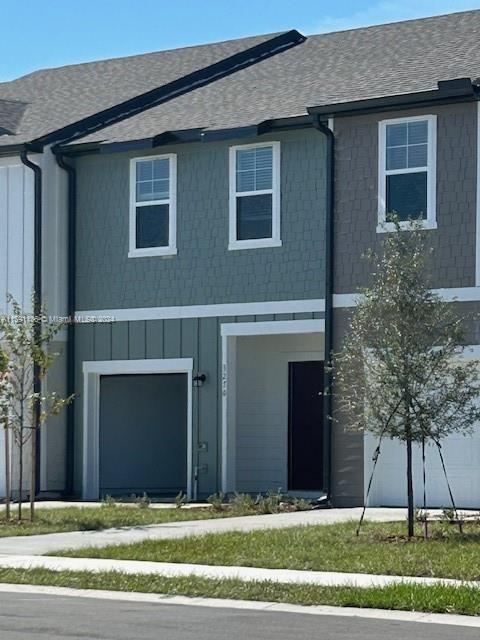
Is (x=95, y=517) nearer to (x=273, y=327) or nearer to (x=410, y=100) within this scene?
(x=273, y=327)

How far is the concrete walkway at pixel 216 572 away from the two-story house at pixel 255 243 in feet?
26.9

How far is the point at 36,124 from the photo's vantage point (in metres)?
27.6

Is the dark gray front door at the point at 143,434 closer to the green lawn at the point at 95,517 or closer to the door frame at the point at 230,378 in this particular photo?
the door frame at the point at 230,378

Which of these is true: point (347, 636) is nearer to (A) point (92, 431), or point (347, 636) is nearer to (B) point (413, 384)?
(B) point (413, 384)

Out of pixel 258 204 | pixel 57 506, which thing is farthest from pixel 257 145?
pixel 57 506

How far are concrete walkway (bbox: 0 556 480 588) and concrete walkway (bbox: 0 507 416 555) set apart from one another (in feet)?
3.27

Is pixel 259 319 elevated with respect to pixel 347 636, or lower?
elevated

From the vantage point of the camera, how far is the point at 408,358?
58.3 ft

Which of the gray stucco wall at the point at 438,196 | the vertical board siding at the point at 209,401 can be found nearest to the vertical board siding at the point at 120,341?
the vertical board siding at the point at 209,401

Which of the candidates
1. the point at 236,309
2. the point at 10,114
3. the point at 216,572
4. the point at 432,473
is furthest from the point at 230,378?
the point at 216,572

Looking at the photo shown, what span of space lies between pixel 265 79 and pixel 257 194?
13.0 feet

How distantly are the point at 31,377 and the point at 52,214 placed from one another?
10.1 feet

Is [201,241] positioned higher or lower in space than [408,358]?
higher

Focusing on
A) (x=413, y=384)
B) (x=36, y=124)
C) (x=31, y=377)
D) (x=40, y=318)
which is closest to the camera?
(x=413, y=384)
